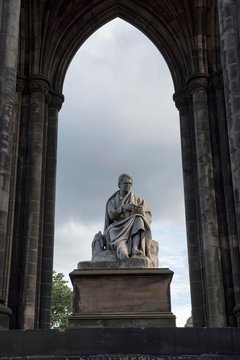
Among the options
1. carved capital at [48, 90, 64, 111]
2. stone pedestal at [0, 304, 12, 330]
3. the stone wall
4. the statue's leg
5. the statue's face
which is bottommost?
the stone wall

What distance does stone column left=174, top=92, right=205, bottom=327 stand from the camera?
12.8 m

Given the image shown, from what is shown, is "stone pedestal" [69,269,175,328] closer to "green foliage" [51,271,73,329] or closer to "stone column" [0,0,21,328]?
"stone column" [0,0,21,328]

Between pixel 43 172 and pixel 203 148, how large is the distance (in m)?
4.03

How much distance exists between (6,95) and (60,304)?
2273cm

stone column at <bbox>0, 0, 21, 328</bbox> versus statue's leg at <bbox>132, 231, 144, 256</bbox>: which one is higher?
stone column at <bbox>0, 0, 21, 328</bbox>

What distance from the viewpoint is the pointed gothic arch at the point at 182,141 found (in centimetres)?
1241

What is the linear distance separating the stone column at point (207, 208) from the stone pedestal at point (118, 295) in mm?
3654

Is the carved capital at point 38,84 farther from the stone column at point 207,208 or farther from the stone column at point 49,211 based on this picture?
the stone column at point 207,208

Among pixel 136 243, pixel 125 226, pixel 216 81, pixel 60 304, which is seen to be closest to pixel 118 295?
pixel 136 243

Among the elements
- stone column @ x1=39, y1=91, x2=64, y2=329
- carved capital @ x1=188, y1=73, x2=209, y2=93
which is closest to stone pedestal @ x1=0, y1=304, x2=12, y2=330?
stone column @ x1=39, y1=91, x2=64, y2=329

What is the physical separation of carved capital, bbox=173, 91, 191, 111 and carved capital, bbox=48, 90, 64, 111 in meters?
3.15

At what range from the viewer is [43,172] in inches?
545

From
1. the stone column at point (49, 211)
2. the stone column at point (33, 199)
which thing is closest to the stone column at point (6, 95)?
the stone column at point (33, 199)

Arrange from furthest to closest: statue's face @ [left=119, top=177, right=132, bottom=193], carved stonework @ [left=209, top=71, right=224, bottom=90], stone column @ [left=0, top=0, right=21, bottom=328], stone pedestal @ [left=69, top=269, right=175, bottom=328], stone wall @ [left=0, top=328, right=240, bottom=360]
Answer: carved stonework @ [left=209, top=71, right=224, bottom=90]
statue's face @ [left=119, top=177, right=132, bottom=193]
stone pedestal @ [left=69, top=269, right=175, bottom=328]
stone column @ [left=0, top=0, right=21, bottom=328]
stone wall @ [left=0, top=328, right=240, bottom=360]
